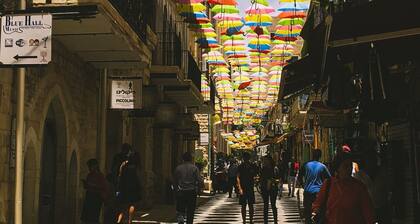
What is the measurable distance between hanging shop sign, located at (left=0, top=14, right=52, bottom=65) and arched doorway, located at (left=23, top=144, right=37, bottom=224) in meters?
4.11

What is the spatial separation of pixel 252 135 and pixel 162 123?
2294 inches

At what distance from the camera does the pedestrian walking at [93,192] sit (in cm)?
1028

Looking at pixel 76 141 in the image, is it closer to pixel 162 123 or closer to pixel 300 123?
pixel 162 123

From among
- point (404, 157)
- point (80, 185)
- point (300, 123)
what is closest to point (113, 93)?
point (80, 185)

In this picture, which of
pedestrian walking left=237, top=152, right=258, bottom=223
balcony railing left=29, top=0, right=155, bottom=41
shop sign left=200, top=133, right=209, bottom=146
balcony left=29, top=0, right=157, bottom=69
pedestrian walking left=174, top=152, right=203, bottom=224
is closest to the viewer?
balcony left=29, top=0, right=157, bottom=69

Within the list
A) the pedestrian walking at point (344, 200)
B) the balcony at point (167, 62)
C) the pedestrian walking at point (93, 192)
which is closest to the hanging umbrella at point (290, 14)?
the balcony at point (167, 62)

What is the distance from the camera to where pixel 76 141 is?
12.5 meters

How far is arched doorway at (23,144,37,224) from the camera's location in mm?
9883

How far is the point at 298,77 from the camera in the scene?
368 inches

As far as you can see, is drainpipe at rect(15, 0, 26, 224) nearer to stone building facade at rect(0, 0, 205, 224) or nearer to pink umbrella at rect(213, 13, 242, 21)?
stone building facade at rect(0, 0, 205, 224)

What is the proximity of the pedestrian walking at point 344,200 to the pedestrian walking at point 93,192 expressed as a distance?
490cm

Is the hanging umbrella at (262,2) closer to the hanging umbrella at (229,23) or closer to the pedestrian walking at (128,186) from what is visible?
the hanging umbrella at (229,23)

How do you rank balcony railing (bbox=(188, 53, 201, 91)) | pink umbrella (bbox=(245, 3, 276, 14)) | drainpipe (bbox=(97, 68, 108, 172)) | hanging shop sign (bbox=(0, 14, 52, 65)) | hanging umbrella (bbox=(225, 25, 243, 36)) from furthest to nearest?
balcony railing (bbox=(188, 53, 201, 91)) < hanging umbrella (bbox=(225, 25, 243, 36)) < pink umbrella (bbox=(245, 3, 276, 14)) < drainpipe (bbox=(97, 68, 108, 172)) < hanging shop sign (bbox=(0, 14, 52, 65))

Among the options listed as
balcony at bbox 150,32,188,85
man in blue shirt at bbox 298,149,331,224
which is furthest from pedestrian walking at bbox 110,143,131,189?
balcony at bbox 150,32,188,85
